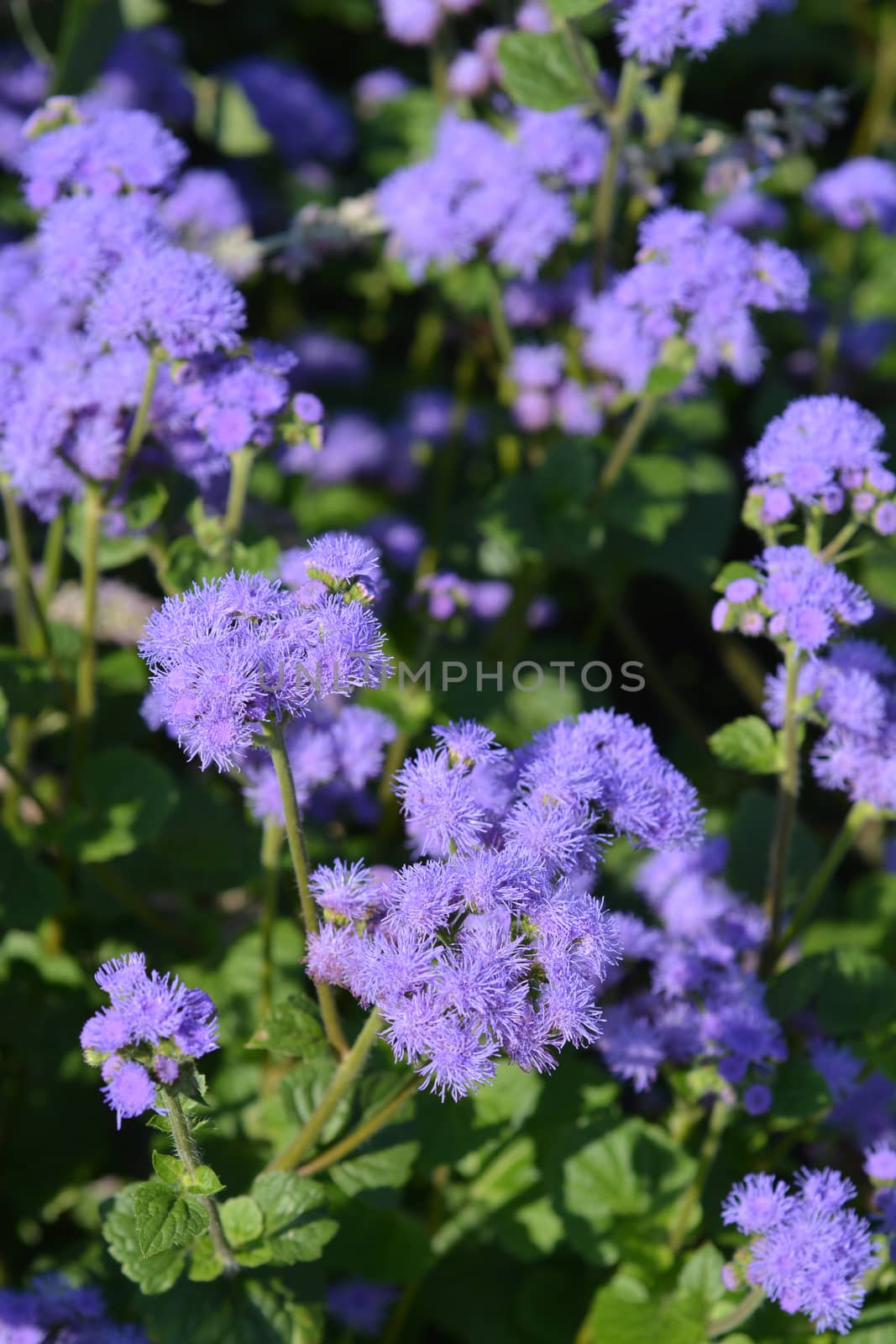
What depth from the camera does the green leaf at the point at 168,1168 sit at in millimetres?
2169

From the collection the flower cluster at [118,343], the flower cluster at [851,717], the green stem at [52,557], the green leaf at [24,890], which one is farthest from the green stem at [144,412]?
the flower cluster at [851,717]

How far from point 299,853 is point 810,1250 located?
1.19 meters

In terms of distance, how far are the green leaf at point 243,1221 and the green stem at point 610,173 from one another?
2.97 meters

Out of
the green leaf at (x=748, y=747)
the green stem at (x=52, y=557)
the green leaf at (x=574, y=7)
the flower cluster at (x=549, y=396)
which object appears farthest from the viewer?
the flower cluster at (x=549, y=396)

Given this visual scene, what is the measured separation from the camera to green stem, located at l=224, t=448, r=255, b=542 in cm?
305

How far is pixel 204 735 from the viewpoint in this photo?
6.59 feet

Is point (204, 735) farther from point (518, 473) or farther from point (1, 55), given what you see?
point (1, 55)

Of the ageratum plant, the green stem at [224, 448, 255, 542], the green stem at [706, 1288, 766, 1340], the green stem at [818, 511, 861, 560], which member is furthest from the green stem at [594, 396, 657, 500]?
the green stem at [706, 1288, 766, 1340]

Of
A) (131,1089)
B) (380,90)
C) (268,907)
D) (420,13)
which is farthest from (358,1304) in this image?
(380,90)

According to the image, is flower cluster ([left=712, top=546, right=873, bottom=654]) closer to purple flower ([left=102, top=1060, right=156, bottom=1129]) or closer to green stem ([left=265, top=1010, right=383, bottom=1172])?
green stem ([left=265, top=1010, right=383, bottom=1172])

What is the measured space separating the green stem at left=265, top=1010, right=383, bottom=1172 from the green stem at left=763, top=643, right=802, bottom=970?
3.70 feet

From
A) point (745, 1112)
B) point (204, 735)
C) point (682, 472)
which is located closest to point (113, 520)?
point (204, 735)

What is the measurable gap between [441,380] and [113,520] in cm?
278

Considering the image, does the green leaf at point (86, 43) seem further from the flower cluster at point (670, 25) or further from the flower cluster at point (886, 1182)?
the flower cluster at point (886, 1182)
